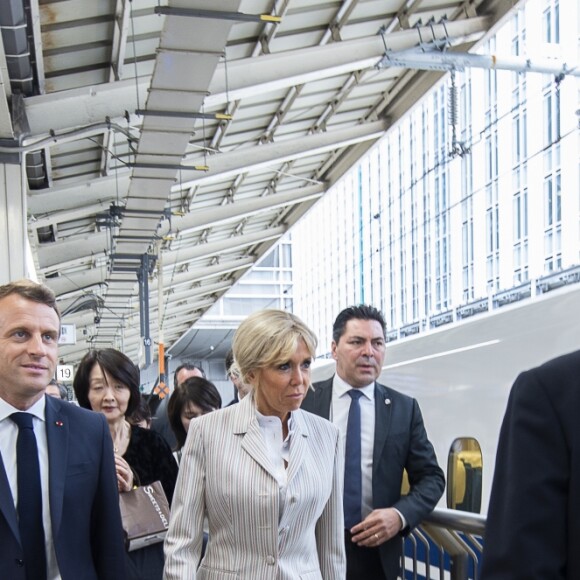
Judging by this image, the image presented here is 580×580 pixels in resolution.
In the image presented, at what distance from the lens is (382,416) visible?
4.09 metres

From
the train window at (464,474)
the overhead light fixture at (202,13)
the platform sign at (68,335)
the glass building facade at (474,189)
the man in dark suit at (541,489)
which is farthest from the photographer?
the platform sign at (68,335)

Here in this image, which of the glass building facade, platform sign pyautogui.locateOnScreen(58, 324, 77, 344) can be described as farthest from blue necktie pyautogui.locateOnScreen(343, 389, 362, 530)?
platform sign pyautogui.locateOnScreen(58, 324, 77, 344)

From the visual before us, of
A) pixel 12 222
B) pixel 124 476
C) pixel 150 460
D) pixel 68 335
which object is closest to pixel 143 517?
pixel 124 476

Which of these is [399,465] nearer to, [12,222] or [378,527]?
[378,527]

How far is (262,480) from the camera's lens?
3025 mm

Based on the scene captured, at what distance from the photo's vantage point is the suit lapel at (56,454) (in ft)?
8.85

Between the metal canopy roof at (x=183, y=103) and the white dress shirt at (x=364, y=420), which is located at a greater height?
the metal canopy roof at (x=183, y=103)

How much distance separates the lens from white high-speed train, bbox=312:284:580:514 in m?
5.69

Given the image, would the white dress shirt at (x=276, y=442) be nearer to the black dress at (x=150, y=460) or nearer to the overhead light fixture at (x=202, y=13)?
the black dress at (x=150, y=460)

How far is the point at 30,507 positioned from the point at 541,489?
165 cm

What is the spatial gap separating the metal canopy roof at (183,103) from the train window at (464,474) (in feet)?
15.4

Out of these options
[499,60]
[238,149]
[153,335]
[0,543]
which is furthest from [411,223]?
[0,543]

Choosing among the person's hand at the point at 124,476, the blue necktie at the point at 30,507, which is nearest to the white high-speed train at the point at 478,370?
the person's hand at the point at 124,476

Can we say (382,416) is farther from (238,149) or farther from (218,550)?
(238,149)
